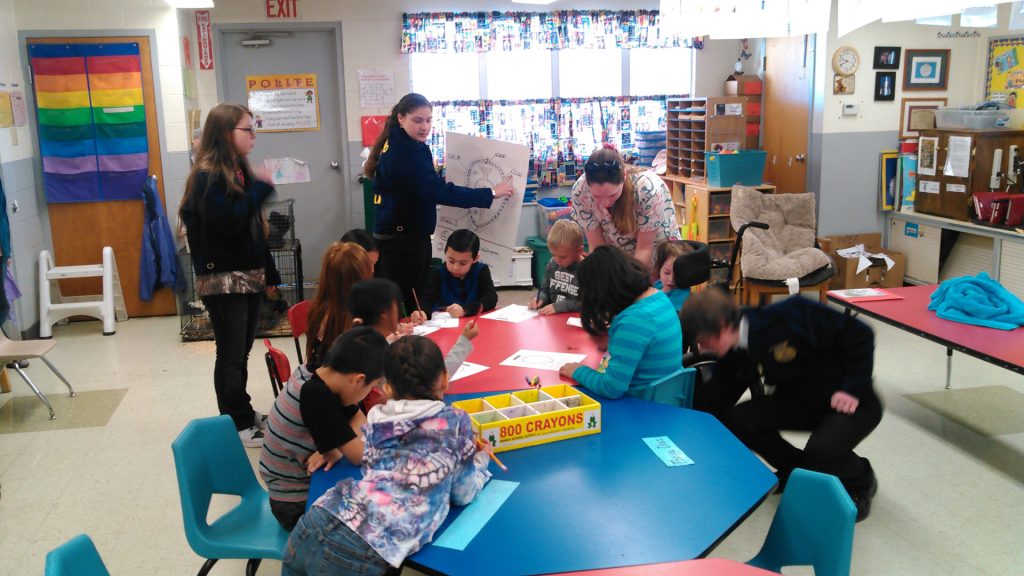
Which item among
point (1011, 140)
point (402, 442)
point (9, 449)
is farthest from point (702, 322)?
point (1011, 140)

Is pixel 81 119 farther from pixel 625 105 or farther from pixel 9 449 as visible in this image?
pixel 625 105

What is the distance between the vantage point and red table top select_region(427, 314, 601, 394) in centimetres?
281

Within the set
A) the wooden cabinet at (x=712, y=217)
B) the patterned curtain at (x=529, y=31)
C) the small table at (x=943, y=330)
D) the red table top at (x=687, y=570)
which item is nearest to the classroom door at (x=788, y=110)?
the wooden cabinet at (x=712, y=217)

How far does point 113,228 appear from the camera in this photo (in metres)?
6.59

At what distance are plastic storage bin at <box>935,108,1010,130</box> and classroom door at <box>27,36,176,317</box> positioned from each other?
6.22 meters

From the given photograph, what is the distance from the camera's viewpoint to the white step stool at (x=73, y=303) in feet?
20.2

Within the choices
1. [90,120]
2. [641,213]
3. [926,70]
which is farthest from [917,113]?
[90,120]

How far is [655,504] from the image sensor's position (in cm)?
198

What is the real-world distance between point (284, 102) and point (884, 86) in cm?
511

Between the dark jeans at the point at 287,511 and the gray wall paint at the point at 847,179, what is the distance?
554 cm

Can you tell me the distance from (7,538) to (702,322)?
2825 millimetres

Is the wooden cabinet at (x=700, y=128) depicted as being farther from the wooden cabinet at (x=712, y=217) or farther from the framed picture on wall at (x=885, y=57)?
the framed picture on wall at (x=885, y=57)

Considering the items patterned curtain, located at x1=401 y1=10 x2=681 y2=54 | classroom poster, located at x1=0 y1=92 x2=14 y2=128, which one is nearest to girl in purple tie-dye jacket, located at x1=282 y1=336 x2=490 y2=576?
classroom poster, located at x1=0 y1=92 x2=14 y2=128

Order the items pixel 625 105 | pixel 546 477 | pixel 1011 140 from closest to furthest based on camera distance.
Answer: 1. pixel 546 477
2. pixel 1011 140
3. pixel 625 105
